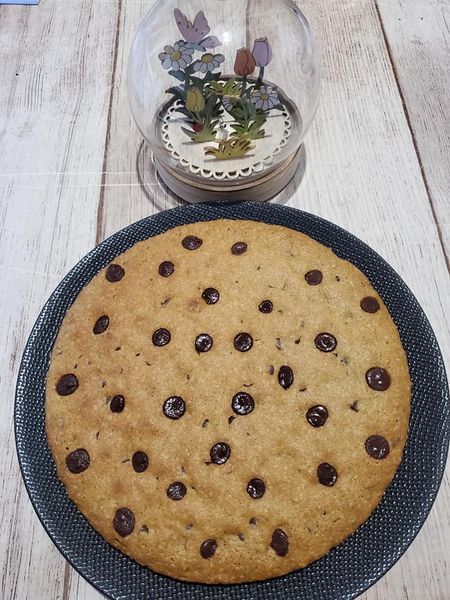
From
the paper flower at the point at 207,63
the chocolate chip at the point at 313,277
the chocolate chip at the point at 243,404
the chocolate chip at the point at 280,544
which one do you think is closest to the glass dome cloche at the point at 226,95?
the paper flower at the point at 207,63

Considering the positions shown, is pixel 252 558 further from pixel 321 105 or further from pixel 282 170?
pixel 321 105

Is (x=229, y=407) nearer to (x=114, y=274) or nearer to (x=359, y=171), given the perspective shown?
(x=114, y=274)

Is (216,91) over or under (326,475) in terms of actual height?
over

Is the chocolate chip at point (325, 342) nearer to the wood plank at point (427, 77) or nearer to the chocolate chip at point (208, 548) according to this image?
the chocolate chip at point (208, 548)

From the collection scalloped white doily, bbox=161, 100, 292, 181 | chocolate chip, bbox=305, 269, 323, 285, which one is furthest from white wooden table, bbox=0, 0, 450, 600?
chocolate chip, bbox=305, 269, 323, 285

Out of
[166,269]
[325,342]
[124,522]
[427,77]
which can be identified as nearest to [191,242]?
[166,269]
